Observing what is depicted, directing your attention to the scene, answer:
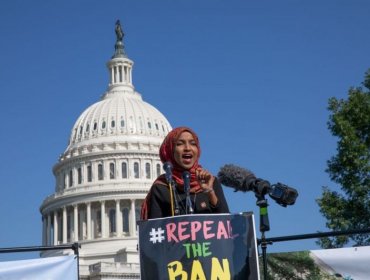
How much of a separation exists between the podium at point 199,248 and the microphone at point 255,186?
1.12 ft

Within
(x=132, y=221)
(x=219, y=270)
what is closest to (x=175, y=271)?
(x=219, y=270)

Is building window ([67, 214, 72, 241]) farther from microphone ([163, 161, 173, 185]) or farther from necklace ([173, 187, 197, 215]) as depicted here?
microphone ([163, 161, 173, 185])

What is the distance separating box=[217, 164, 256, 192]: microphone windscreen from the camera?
6.15 meters

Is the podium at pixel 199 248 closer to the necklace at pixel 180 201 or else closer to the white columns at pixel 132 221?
the necklace at pixel 180 201

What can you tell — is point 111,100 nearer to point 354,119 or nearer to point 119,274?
point 119,274

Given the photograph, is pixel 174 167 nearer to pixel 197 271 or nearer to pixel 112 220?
pixel 197 271

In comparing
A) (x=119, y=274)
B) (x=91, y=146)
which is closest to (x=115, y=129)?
(x=91, y=146)

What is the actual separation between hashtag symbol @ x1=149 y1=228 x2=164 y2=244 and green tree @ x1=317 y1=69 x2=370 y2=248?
767 inches

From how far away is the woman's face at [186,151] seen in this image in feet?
21.5

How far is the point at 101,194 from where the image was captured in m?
97.2

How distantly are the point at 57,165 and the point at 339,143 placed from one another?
82049 mm

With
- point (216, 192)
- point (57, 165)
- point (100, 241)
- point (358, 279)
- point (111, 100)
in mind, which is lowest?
point (358, 279)

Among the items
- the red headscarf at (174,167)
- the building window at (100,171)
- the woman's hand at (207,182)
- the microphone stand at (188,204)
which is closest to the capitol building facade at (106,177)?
the building window at (100,171)

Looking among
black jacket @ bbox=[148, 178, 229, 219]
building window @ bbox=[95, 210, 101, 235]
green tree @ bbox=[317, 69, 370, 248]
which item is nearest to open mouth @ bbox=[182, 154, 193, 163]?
black jacket @ bbox=[148, 178, 229, 219]
